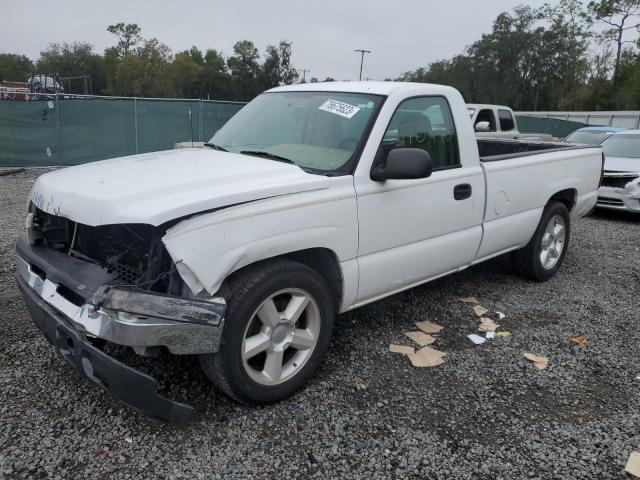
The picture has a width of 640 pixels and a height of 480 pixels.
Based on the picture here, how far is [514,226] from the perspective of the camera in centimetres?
454

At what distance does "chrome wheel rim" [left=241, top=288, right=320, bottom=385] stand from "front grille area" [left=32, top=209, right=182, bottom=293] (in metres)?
0.53

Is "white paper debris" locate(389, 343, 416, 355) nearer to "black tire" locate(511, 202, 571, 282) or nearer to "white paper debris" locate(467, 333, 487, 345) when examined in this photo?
"white paper debris" locate(467, 333, 487, 345)

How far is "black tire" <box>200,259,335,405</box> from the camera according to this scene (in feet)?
8.39

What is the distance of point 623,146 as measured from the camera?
10.1 meters

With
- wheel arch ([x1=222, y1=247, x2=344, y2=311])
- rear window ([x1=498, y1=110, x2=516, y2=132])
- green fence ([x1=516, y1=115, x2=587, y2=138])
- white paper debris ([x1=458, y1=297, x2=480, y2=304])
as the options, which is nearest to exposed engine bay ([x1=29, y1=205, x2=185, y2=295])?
wheel arch ([x1=222, y1=247, x2=344, y2=311])

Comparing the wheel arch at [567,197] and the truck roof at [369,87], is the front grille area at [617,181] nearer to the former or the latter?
the wheel arch at [567,197]

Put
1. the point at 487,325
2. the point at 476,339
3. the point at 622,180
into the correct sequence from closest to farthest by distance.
Answer: the point at 476,339 < the point at 487,325 < the point at 622,180

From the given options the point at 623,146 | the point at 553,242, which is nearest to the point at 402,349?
the point at 553,242

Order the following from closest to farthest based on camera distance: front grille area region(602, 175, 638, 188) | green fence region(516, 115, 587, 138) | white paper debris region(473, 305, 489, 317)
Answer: white paper debris region(473, 305, 489, 317)
front grille area region(602, 175, 638, 188)
green fence region(516, 115, 587, 138)

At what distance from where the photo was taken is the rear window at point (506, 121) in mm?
14001

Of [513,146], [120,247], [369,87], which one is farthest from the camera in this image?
[513,146]

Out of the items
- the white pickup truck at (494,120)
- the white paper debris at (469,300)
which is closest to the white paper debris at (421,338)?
the white paper debris at (469,300)

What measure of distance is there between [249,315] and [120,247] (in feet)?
2.74

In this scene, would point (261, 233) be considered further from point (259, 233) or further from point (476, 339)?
point (476, 339)
